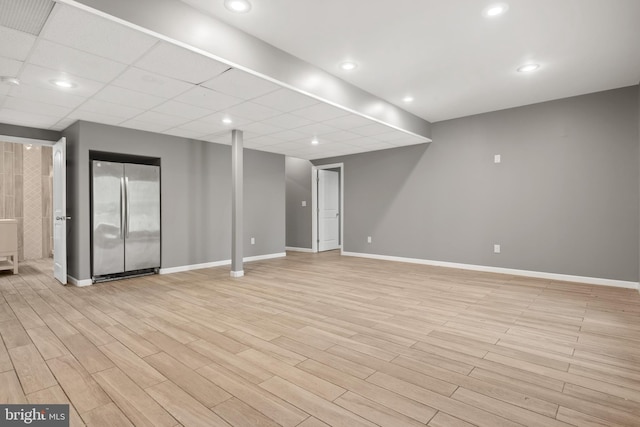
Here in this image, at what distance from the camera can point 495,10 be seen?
2.57m

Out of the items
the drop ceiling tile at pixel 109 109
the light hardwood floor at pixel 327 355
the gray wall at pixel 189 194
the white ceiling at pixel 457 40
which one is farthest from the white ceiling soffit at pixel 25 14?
the gray wall at pixel 189 194

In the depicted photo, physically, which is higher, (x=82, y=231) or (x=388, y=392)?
(x=82, y=231)

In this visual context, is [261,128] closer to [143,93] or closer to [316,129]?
[316,129]

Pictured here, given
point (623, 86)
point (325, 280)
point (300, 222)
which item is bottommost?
point (325, 280)

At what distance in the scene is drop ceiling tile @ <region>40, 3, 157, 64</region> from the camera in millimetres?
2109

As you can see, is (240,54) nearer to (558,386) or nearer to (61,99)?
(61,99)

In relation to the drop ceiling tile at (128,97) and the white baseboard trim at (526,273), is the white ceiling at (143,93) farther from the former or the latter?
the white baseboard trim at (526,273)

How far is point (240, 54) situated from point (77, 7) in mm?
1187

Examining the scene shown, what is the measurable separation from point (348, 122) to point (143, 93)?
8.60 feet

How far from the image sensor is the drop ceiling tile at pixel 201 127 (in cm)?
468

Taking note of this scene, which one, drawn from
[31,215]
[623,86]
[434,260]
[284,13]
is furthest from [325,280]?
[31,215]

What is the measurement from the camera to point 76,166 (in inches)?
181

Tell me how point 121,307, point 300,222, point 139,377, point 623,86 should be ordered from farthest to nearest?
point 300,222
point 623,86
point 121,307
point 139,377

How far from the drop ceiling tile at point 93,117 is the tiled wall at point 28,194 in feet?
13.1
